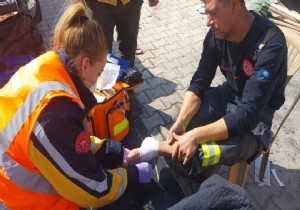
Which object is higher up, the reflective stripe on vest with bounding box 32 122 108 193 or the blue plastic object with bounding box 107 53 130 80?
the reflective stripe on vest with bounding box 32 122 108 193

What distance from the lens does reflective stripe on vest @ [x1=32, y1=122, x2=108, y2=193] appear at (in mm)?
1577

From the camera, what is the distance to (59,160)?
64.7 inches

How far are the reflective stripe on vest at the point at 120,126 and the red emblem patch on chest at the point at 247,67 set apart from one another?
1.23 metres

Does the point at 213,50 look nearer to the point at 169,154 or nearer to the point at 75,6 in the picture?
the point at 169,154

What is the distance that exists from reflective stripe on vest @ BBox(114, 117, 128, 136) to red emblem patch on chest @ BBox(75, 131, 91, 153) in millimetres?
1233

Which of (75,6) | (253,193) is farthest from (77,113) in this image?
(253,193)

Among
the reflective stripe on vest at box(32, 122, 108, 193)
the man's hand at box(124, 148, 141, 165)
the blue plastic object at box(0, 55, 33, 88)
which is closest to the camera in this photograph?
the reflective stripe on vest at box(32, 122, 108, 193)

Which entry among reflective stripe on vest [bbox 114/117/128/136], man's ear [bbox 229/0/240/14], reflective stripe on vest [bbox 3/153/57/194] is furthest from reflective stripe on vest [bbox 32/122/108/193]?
man's ear [bbox 229/0/240/14]

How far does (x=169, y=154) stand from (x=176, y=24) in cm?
352

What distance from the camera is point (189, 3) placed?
6.05 meters

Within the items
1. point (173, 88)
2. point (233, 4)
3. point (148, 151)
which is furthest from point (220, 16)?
point (173, 88)

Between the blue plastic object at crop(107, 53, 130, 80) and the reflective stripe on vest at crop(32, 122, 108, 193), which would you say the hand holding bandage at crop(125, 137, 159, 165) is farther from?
the blue plastic object at crop(107, 53, 130, 80)

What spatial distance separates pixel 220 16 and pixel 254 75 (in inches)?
17.4

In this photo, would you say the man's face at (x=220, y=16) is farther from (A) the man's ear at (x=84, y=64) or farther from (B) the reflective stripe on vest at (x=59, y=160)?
(B) the reflective stripe on vest at (x=59, y=160)
